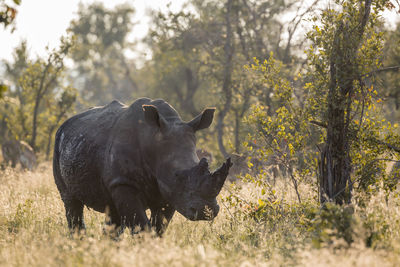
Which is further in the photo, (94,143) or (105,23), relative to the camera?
(105,23)

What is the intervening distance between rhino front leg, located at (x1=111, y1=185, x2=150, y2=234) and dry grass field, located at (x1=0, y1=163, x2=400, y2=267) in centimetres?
16

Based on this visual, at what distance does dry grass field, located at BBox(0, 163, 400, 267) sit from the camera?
3.89 meters

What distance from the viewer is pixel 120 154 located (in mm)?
5559

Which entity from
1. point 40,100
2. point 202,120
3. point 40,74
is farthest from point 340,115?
point 40,100

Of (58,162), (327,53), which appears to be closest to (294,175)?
(327,53)

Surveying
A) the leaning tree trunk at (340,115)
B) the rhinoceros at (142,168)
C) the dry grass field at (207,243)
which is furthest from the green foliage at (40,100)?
the leaning tree trunk at (340,115)

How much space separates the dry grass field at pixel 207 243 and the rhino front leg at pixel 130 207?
158 mm

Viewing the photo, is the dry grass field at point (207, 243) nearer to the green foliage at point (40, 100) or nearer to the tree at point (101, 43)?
the green foliage at point (40, 100)

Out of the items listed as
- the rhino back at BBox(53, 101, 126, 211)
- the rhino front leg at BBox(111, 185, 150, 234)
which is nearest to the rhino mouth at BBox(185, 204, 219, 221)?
the rhino front leg at BBox(111, 185, 150, 234)

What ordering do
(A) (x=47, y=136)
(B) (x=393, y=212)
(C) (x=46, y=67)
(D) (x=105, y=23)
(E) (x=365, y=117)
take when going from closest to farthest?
(B) (x=393, y=212) < (E) (x=365, y=117) < (C) (x=46, y=67) < (A) (x=47, y=136) < (D) (x=105, y=23)

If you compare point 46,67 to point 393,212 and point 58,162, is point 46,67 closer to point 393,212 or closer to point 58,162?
point 58,162

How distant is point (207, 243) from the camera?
5.61m

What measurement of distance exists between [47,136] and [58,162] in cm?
1219

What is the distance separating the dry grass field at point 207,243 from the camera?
3.89 meters
